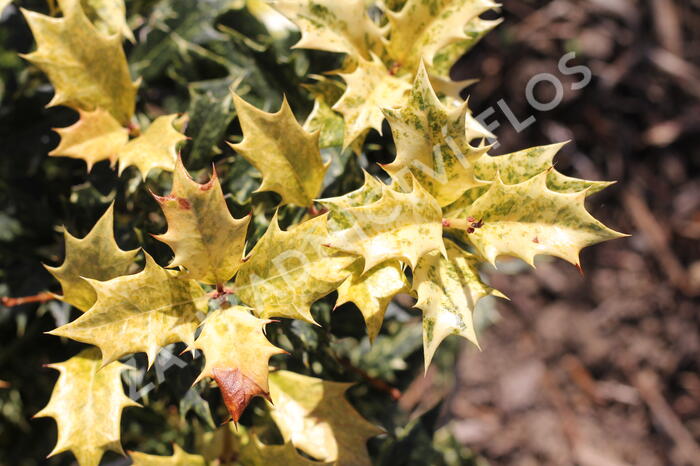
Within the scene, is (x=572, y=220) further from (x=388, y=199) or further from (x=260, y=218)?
(x=260, y=218)

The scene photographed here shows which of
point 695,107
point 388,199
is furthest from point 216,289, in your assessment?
point 695,107

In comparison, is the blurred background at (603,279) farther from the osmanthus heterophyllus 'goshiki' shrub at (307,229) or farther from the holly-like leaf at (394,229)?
the holly-like leaf at (394,229)

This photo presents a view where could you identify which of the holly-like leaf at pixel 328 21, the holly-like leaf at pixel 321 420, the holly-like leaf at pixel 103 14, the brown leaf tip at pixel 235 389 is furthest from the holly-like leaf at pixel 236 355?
the holly-like leaf at pixel 103 14

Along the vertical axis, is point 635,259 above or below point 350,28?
below

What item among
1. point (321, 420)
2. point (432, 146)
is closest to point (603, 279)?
point (321, 420)

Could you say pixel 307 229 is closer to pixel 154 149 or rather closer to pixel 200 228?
pixel 200 228

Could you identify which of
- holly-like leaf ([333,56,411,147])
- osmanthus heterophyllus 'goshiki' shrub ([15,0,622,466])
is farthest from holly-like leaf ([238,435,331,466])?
holly-like leaf ([333,56,411,147])
